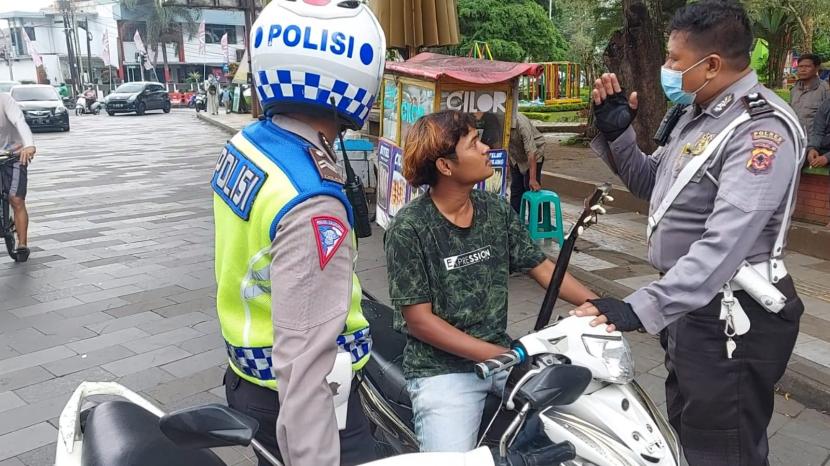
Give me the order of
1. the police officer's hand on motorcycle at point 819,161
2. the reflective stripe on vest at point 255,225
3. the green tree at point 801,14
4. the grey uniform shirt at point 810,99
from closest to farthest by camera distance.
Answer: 1. the reflective stripe on vest at point 255,225
2. the police officer's hand on motorcycle at point 819,161
3. the grey uniform shirt at point 810,99
4. the green tree at point 801,14

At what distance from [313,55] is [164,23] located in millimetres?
57739

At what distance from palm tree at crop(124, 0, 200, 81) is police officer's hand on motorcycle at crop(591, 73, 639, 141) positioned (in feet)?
183

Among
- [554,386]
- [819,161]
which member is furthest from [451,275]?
[819,161]

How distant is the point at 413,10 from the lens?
7.32 m

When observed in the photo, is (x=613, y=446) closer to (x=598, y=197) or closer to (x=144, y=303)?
(x=598, y=197)

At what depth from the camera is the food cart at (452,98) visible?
18.8ft

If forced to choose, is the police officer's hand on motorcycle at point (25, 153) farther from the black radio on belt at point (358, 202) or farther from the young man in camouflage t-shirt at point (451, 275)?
the black radio on belt at point (358, 202)

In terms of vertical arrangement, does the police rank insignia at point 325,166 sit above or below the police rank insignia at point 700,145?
above

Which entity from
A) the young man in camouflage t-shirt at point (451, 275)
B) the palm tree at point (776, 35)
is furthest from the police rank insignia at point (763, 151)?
the palm tree at point (776, 35)

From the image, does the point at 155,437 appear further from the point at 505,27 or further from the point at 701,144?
the point at 505,27

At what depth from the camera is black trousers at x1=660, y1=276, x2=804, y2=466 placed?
212 cm

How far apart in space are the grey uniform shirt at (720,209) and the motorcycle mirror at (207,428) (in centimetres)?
109

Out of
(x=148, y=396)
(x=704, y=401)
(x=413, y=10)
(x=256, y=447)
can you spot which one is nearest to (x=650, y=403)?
(x=704, y=401)

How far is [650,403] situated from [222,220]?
123 centimetres
